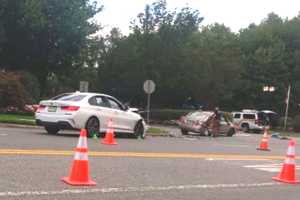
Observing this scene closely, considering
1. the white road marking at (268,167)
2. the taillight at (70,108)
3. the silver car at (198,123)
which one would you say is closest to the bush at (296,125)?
the silver car at (198,123)

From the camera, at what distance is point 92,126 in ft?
68.5

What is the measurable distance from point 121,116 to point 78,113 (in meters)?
2.40

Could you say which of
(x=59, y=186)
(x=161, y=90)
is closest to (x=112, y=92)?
(x=161, y=90)

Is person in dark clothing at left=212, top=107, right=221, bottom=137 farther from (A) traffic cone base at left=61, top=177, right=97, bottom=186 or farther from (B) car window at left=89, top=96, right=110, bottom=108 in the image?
(A) traffic cone base at left=61, top=177, right=97, bottom=186

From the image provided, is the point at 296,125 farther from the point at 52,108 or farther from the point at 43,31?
the point at 52,108

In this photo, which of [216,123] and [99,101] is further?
[216,123]

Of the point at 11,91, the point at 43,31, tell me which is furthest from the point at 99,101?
the point at 43,31

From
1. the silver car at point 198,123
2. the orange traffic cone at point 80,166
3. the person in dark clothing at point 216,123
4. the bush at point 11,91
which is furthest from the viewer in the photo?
the bush at point 11,91

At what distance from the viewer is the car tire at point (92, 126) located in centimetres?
2077

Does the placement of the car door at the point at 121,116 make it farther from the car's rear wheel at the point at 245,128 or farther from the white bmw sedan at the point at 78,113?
the car's rear wheel at the point at 245,128

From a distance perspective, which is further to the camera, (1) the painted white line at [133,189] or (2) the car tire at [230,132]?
(2) the car tire at [230,132]

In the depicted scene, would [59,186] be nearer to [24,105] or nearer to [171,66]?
[24,105]

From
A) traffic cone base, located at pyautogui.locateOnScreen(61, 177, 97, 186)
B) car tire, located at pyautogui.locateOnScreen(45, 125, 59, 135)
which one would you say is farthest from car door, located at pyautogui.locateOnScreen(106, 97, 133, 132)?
traffic cone base, located at pyautogui.locateOnScreen(61, 177, 97, 186)

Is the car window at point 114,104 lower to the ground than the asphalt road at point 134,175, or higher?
higher
